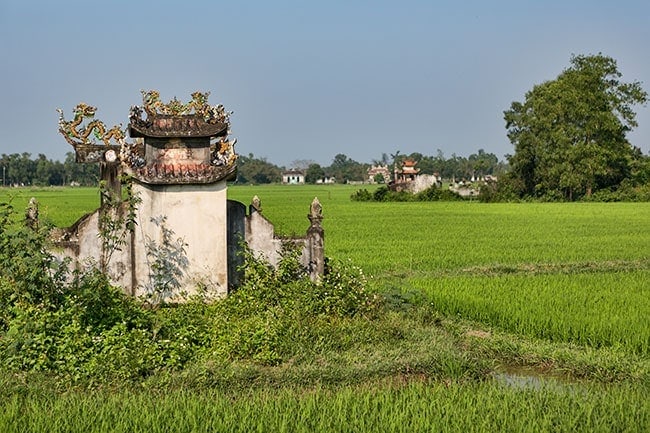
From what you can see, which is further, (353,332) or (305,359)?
(353,332)

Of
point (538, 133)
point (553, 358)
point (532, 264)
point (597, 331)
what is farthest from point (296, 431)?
point (538, 133)

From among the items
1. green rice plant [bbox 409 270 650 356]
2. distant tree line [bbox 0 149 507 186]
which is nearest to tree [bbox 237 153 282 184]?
distant tree line [bbox 0 149 507 186]

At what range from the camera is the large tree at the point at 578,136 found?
57.6 m

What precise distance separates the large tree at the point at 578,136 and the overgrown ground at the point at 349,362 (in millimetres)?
46012

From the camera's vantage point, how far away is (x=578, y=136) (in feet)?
193

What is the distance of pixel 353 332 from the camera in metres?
9.28

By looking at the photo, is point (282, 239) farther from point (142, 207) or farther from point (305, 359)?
point (305, 359)

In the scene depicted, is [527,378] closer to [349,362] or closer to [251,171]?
[349,362]

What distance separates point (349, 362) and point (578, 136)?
54563 mm

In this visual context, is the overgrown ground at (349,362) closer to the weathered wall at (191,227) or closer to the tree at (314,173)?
the weathered wall at (191,227)

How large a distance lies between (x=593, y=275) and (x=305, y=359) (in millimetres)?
8995

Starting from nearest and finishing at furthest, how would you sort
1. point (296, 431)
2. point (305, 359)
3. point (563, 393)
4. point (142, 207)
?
1. point (296, 431)
2. point (563, 393)
3. point (305, 359)
4. point (142, 207)

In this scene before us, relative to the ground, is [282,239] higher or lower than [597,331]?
higher

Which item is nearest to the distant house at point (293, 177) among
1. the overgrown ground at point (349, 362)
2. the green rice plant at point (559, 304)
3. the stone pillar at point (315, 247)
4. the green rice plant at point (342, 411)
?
the green rice plant at point (559, 304)
